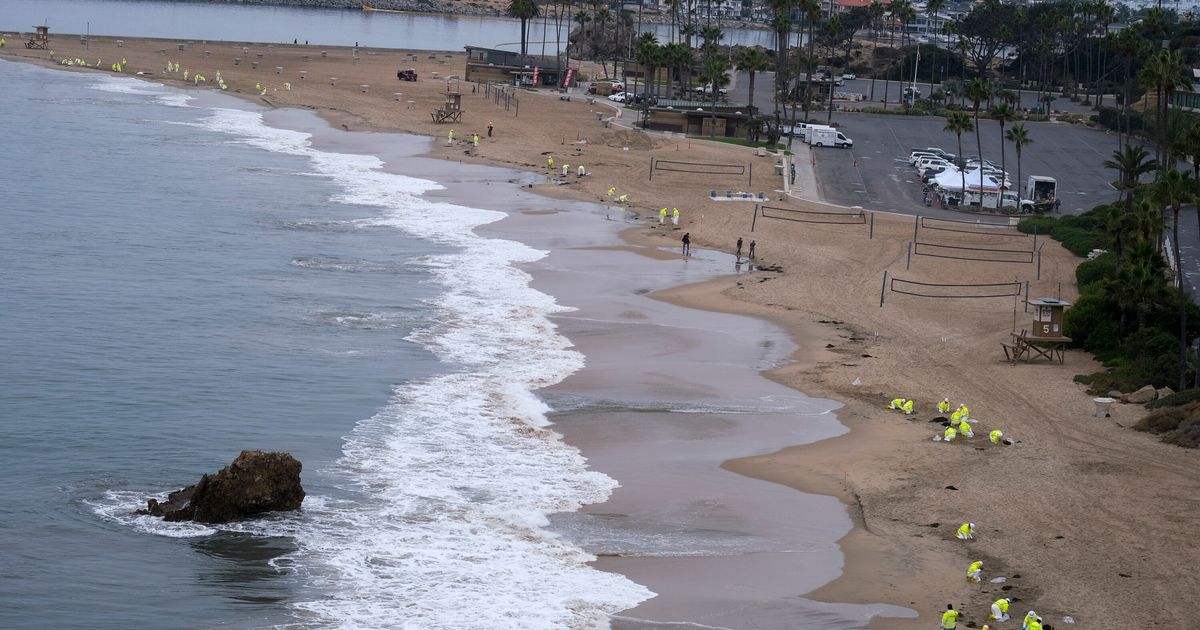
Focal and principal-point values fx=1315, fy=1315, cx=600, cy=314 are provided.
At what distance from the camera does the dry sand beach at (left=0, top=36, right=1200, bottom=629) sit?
865 inches

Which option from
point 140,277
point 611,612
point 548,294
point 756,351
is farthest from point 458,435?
point 140,277

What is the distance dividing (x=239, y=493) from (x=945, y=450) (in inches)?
604

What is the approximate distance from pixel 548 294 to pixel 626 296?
2694 millimetres

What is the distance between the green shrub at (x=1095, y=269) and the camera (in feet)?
155

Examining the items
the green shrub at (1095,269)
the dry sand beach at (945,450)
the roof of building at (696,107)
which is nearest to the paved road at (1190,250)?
the green shrub at (1095,269)

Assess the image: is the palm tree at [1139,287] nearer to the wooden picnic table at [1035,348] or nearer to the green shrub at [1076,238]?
the wooden picnic table at [1035,348]

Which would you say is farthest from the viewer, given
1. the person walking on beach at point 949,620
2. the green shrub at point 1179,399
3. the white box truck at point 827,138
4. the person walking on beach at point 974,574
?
the white box truck at point 827,138

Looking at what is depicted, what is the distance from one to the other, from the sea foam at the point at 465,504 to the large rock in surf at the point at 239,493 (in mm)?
793

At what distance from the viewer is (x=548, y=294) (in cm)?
4422

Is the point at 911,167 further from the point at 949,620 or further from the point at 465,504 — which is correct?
the point at 949,620

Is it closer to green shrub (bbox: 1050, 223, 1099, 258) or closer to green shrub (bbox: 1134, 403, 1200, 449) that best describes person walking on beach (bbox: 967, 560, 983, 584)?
green shrub (bbox: 1134, 403, 1200, 449)

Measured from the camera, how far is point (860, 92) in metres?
139

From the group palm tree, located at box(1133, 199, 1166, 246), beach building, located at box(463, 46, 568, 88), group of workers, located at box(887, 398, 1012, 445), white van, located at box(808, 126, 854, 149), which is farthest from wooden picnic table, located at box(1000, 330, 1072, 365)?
beach building, located at box(463, 46, 568, 88)

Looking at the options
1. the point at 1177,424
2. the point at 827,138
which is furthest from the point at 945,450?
the point at 827,138
